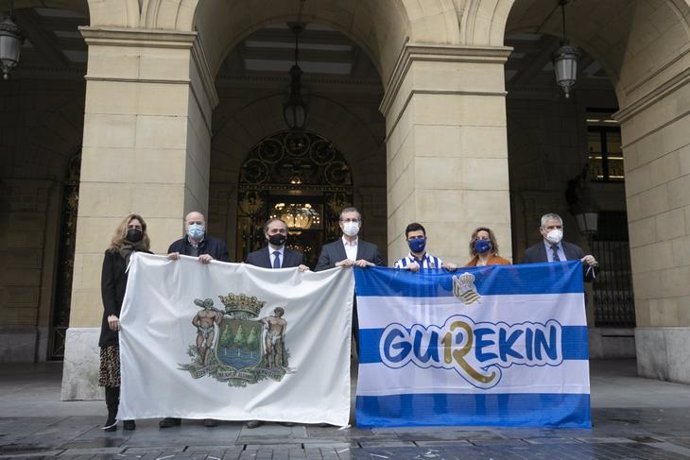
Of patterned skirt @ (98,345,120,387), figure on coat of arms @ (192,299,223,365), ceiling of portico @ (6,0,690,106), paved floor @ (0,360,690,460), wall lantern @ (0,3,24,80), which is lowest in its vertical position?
paved floor @ (0,360,690,460)

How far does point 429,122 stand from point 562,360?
406 centimetres

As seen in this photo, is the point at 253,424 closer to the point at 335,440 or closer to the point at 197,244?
the point at 335,440

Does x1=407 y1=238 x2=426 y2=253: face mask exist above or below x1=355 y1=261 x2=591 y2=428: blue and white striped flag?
above

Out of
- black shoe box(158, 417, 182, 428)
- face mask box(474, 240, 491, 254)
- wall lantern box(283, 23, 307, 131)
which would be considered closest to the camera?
black shoe box(158, 417, 182, 428)

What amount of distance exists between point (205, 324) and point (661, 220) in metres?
8.36

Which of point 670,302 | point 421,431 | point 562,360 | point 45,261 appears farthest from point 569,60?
point 45,261

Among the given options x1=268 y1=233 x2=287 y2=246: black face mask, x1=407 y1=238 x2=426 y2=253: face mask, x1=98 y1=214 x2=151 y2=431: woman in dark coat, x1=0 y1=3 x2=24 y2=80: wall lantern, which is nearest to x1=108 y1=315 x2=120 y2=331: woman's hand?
x1=98 y1=214 x2=151 y2=431: woman in dark coat

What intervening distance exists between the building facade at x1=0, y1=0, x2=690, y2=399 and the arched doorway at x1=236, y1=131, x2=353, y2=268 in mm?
54

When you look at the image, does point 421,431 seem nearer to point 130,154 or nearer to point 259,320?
point 259,320

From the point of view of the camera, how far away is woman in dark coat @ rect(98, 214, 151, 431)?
598 cm

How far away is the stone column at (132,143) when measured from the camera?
8094mm

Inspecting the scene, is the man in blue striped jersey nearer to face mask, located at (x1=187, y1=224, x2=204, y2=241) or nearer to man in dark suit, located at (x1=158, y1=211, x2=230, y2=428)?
man in dark suit, located at (x1=158, y1=211, x2=230, y2=428)

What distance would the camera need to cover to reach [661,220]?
1055 centimetres

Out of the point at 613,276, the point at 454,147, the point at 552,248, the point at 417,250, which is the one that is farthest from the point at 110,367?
the point at 613,276
